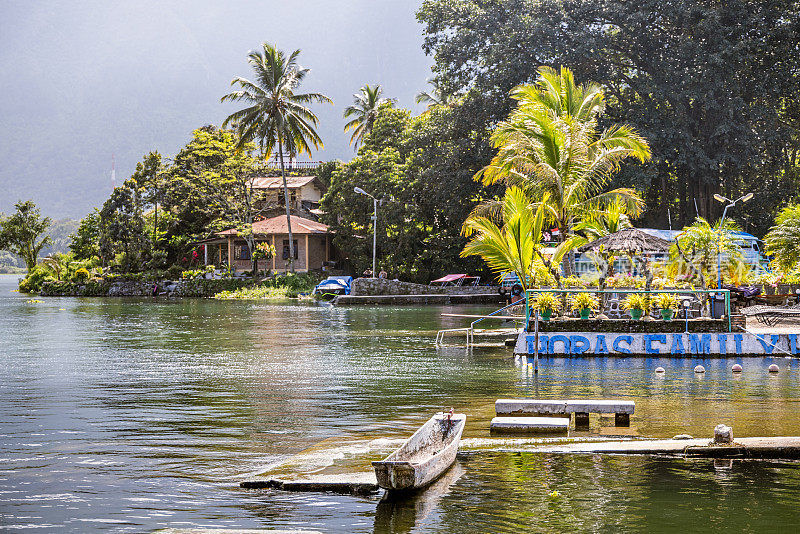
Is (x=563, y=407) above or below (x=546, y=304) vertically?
below

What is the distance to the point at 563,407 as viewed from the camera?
12938mm

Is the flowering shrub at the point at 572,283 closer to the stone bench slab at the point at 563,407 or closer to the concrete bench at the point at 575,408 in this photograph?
the concrete bench at the point at 575,408

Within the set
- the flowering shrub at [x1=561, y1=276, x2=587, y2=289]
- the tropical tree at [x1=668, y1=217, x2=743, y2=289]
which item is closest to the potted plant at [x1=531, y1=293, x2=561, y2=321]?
the flowering shrub at [x1=561, y1=276, x2=587, y2=289]

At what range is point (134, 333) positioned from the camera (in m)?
31.8

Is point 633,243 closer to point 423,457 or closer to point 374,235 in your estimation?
point 423,457

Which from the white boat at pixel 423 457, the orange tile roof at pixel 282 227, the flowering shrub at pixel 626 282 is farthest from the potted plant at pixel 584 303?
the orange tile roof at pixel 282 227

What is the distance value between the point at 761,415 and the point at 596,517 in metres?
6.06

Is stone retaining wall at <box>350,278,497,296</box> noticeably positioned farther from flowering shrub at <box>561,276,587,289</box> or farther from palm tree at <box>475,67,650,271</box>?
flowering shrub at <box>561,276,587,289</box>

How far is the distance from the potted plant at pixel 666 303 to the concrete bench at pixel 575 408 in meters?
9.01

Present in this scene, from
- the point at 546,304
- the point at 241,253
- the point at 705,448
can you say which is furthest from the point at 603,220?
the point at 241,253

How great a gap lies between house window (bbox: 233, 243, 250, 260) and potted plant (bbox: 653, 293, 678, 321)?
49.1 m

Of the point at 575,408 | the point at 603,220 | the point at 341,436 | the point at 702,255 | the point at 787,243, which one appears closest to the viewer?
the point at 341,436

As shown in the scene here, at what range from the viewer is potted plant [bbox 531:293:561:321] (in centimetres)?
2169

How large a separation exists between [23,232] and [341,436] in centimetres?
8047
